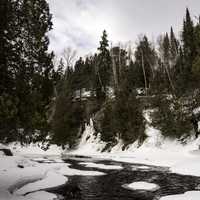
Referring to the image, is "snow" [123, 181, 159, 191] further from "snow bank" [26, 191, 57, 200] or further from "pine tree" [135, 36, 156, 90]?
"pine tree" [135, 36, 156, 90]

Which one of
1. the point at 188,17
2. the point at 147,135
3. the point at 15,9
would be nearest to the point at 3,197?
the point at 15,9

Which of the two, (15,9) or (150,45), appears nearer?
(15,9)

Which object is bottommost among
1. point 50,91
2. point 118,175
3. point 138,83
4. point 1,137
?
point 118,175

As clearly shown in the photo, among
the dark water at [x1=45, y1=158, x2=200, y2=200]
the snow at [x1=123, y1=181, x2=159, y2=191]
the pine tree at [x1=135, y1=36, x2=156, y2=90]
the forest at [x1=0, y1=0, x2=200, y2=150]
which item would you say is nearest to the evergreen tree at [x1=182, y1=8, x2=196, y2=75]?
the forest at [x1=0, y1=0, x2=200, y2=150]

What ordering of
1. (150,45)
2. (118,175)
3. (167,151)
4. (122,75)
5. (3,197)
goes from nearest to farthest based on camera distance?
(3,197) → (118,175) → (167,151) → (122,75) → (150,45)

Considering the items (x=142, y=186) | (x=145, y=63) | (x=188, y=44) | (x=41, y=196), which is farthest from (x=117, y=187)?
(x=145, y=63)

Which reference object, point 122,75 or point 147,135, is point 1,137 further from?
point 122,75

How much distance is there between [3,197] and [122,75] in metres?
51.7

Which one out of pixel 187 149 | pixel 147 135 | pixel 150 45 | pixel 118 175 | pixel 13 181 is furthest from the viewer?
pixel 150 45

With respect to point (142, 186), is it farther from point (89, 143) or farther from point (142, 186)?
point (89, 143)

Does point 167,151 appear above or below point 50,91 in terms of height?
below

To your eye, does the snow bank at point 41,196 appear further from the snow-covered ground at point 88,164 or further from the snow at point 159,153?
the snow at point 159,153

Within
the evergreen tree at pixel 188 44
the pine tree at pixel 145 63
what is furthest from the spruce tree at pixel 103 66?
the evergreen tree at pixel 188 44

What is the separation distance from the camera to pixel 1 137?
1359cm
